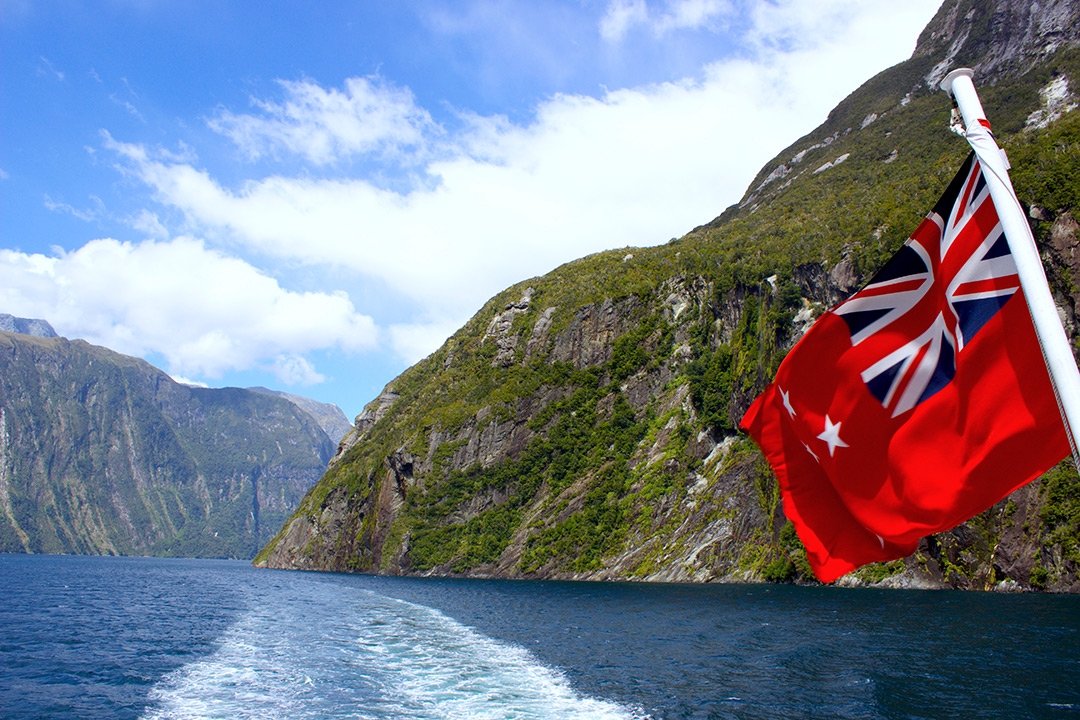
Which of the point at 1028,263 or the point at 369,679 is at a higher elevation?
the point at 1028,263

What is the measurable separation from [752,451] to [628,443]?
75.5 feet

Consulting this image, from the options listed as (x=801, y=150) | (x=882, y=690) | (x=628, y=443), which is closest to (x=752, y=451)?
(x=628, y=443)

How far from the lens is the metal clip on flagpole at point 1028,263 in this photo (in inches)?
191

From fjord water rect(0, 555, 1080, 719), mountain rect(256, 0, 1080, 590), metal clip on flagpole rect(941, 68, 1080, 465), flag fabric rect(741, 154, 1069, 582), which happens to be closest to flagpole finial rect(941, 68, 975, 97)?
metal clip on flagpole rect(941, 68, 1080, 465)

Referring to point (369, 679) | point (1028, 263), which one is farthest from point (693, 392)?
point (1028, 263)

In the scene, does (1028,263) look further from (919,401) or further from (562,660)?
(562,660)

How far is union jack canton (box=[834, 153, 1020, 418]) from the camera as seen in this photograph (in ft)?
22.2

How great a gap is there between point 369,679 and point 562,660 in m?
8.39

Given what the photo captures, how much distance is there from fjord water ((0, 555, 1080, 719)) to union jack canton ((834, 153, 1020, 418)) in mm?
16055

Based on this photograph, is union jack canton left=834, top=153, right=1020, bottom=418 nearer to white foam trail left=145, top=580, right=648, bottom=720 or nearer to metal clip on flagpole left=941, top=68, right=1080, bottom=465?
metal clip on flagpole left=941, top=68, right=1080, bottom=465

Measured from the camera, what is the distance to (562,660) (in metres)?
29.3

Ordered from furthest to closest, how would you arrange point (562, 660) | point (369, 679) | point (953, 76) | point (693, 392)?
point (693, 392) < point (562, 660) < point (369, 679) < point (953, 76)

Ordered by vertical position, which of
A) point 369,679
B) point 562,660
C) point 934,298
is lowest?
point 562,660

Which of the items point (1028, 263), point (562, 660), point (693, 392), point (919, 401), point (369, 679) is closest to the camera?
point (1028, 263)
